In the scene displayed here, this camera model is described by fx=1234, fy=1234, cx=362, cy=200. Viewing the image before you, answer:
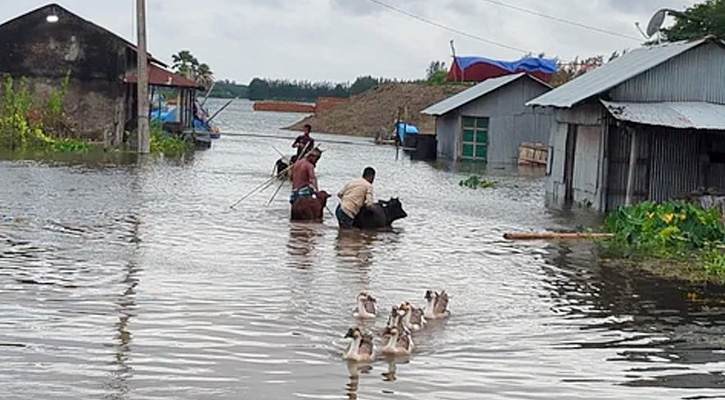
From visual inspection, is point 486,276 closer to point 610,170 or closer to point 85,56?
point 610,170

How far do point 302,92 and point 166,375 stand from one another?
5292 inches

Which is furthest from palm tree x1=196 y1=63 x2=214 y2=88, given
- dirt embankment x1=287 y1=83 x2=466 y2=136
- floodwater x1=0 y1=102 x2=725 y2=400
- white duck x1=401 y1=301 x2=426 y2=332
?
white duck x1=401 y1=301 x2=426 y2=332

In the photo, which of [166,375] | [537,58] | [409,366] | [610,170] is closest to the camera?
[166,375]

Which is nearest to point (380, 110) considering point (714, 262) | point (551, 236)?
point (551, 236)

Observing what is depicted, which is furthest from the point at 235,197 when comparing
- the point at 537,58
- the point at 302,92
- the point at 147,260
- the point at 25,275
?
the point at 302,92

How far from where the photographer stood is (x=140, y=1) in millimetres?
39688

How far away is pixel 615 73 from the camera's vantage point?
89.2 ft

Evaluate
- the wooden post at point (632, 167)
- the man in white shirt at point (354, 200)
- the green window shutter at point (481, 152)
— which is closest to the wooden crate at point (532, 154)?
the green window shutter at point (481, 152)

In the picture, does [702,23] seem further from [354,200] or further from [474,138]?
[354,200]

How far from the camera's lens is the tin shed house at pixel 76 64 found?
152ft

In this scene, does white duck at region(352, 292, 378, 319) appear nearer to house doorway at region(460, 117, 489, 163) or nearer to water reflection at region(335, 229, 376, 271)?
water reflection at region(335, 229, 376, 271)

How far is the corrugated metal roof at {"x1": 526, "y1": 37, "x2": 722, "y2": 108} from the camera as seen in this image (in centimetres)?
2522

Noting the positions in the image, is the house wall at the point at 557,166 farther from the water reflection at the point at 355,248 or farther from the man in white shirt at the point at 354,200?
the water reflection at the point at 355,248

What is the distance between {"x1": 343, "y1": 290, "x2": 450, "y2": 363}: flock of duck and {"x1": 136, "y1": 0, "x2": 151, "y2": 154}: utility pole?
28314 millimetres
